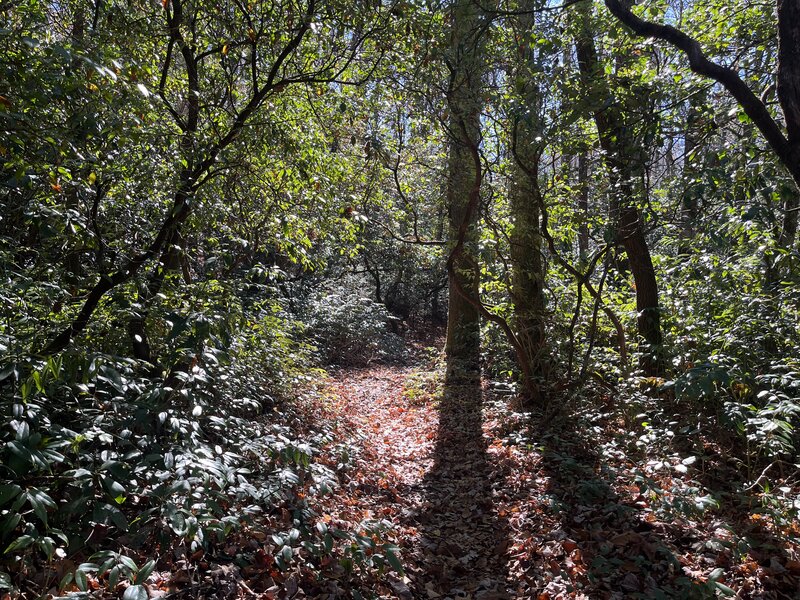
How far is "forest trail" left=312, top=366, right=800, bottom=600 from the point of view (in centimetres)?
370

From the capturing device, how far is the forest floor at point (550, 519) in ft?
12.1

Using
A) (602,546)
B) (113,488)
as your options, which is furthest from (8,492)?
(602,546)

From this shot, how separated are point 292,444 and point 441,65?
17.2 feet

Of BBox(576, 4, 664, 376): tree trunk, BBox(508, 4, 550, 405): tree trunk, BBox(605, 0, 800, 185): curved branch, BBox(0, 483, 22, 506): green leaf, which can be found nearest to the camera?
BBox(0, 483, 22, 506): green leaf

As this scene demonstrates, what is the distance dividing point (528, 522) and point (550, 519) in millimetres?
216

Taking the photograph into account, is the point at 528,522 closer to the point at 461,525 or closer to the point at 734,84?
the point at 461,525

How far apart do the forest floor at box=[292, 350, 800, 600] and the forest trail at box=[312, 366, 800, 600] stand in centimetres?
1

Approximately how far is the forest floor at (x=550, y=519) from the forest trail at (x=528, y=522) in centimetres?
1

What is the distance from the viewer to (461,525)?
5121 millimetres

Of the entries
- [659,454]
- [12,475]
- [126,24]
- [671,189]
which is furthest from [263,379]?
[671,189]

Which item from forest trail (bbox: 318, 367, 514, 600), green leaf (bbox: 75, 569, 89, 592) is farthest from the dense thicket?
forest trail (bbox: 318, 367, 514, 600)

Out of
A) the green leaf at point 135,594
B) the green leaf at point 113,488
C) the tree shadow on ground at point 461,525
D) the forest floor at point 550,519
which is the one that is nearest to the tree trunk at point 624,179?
the forest floor at point 550,519

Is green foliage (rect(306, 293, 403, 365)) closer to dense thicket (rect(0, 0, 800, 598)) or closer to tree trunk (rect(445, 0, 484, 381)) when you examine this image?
tree trunk (rect(445, 0, 484, 381))

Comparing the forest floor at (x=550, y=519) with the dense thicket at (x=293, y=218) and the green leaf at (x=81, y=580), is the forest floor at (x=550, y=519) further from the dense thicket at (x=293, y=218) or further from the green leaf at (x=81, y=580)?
the green leaf at (x=81, y=580)
